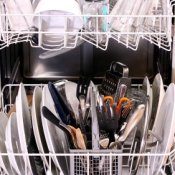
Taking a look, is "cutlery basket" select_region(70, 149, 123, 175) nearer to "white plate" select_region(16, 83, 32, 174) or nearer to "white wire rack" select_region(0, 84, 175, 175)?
"white wire rack" select_region(0, 84, 175, 175)

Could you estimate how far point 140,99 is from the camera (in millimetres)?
1105

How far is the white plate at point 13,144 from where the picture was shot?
3.24 ft

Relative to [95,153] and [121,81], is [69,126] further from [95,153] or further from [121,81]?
[121,81]

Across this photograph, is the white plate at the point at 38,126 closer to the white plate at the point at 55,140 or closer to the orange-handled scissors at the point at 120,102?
the white plate at the point at 55,140

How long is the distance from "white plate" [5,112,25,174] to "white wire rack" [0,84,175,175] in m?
0.01

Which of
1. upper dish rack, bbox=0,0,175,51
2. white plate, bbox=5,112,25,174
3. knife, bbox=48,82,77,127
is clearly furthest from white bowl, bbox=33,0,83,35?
white plate, bbox=5,112,25,174

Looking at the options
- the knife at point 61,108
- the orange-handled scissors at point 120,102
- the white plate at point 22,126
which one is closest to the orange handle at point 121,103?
the orange-handled scissors at point 120,102

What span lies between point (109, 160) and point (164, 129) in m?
0.15

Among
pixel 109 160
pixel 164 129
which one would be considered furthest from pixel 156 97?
pixel 109 160

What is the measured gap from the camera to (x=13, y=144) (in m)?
1.02

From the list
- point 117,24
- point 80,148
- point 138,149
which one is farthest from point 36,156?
point 117,24

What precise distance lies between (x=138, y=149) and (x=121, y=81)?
0.21 metres

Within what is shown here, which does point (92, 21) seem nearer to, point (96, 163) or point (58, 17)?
point (58, 17)

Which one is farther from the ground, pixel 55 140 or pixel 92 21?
pixel 92 21
